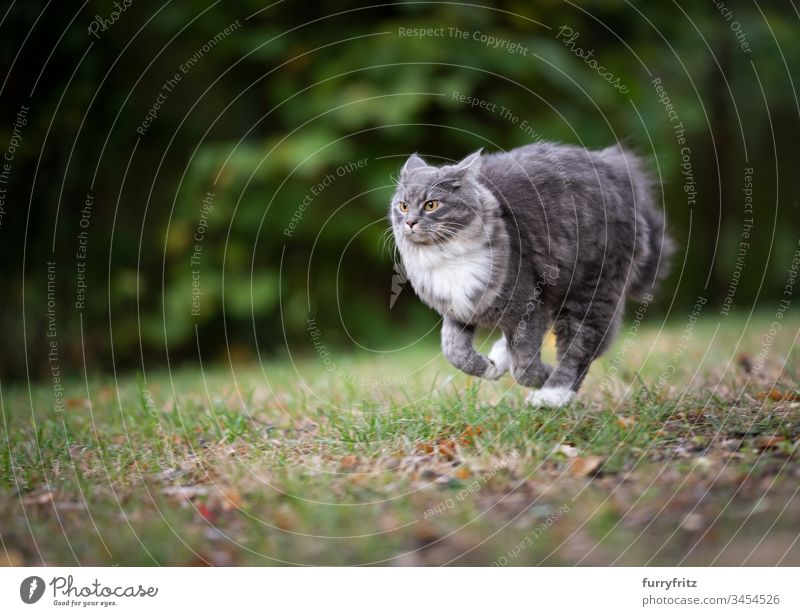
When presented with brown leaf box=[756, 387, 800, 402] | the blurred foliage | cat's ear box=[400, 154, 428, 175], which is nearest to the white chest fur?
cat's ear box=[400, 154, 428, 175]

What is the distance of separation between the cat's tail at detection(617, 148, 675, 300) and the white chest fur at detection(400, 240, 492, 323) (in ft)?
3.64

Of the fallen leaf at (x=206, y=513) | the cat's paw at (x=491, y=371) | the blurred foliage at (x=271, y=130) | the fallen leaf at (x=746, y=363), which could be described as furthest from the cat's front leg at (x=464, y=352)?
the blurred foliage at (x=271, y=130)

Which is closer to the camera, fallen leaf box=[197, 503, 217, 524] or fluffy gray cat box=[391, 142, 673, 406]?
fallen leaf box=[197, 503, 217, 524]

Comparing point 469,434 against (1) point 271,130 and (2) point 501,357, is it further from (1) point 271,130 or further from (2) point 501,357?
(1) point 271,130

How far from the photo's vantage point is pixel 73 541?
13.0ft

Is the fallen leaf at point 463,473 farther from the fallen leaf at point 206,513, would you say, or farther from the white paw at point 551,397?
the fallen leaf at point 206,513

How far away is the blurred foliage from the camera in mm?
9445

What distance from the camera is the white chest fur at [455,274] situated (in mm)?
4637

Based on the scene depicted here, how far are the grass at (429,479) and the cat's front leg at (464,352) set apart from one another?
0.22 m

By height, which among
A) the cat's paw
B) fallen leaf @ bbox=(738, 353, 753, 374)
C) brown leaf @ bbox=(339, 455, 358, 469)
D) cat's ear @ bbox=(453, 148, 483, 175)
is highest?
cat's ear @ bbox=(453, 148, 483, 175)

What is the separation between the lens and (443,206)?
4699 millimetres

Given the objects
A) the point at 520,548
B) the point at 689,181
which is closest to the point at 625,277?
the point at 520,548

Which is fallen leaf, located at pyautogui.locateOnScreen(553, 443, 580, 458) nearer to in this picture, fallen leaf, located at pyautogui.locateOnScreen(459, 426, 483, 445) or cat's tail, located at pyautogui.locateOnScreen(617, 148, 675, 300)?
fallen leaf, located at pyautogui.locateOnScreen(459, 426, 483, 445)

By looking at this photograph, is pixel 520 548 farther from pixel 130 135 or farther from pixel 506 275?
pixel 130 135
